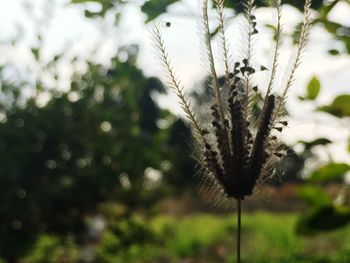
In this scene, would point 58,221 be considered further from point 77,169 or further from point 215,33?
point 215,33

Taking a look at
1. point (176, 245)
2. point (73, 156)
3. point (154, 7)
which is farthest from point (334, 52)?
point (176, 245)

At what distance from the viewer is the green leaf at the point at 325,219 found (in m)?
4.00

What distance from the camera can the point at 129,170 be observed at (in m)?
9.74

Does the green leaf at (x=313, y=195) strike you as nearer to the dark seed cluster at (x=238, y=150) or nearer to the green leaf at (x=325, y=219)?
the green leaf at (x=325, y=219)

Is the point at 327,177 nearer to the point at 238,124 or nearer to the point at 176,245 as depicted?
the point at 238,124

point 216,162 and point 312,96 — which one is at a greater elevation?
point 312,96

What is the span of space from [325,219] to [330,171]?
0.30 m

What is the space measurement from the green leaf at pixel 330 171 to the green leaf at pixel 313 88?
460mm

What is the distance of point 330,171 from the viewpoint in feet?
13.1

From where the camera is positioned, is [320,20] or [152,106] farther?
[152,106]

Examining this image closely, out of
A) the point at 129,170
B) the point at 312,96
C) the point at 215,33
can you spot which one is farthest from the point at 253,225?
the point at 215,33

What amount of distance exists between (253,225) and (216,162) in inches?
583

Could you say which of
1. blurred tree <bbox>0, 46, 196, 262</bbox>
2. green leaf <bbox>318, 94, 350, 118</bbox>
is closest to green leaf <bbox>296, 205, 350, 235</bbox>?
green leaf <bbox>318, 94, 350, 118</bbox>

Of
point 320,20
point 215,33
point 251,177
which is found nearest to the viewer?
point 251,177
